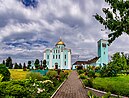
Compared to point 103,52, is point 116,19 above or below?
below

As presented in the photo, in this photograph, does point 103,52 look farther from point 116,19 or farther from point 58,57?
point 116,19

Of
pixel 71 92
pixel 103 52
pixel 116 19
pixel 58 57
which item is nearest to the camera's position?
pixel 116 19

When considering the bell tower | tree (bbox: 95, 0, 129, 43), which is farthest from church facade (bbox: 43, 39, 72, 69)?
tree (bbox: 95, 0, 129, 43)

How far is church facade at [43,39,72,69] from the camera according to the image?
86.3 meters

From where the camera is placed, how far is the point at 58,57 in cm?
8800

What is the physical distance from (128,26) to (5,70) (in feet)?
41.6

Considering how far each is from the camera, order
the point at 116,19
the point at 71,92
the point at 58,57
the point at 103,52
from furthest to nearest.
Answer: the point at 103,52 < the point at 58,57 < the point at 71,92 < the point at 116,19

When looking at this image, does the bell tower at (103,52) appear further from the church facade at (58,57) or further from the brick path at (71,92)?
the brick path at (71,92)

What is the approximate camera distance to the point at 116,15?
13336 millimetres

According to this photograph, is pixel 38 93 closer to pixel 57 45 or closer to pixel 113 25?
pixel 113 25

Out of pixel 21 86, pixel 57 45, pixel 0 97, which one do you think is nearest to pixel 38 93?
pixel 21 86

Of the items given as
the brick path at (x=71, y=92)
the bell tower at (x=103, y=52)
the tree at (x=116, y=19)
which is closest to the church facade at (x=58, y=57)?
the bell tower at (x=103, y=52)

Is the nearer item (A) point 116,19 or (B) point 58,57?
(A) point 116,19

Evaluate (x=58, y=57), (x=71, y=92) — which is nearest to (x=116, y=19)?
(x=71, y=92)
